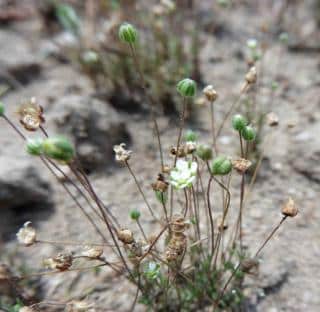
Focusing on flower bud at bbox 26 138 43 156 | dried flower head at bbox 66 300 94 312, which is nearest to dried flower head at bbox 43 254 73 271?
dried flower head at bbox 66 300 94 312

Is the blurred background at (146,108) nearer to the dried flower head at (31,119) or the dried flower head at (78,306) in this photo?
the dried flower head at (78,306)

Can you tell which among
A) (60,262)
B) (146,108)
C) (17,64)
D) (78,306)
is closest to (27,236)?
(60,262)

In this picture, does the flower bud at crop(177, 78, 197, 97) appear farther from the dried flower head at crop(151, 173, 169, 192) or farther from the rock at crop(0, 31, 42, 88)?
the rock at crop(0, 31, 42, 88)

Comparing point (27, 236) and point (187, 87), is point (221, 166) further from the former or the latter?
point (27, 236)

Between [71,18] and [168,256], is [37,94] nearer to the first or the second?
[71,18]

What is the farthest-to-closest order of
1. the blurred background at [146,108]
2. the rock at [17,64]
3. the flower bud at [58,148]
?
the rock at [17,64]
the blurred background at [146,108]
the flower bud at [58,148]

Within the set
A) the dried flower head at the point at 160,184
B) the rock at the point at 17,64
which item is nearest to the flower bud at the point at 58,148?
the dried flower head at the point at 160,184

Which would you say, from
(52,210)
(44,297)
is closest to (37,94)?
(52,210)
